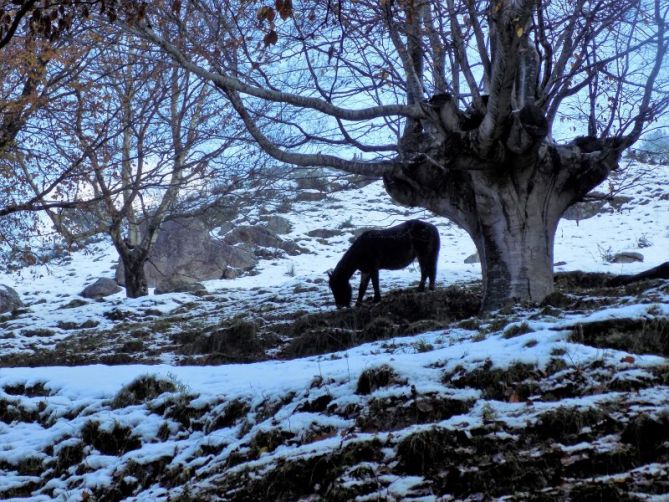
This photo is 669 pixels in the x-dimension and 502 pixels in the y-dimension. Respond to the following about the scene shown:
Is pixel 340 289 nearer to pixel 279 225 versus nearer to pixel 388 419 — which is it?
pixel 388 419

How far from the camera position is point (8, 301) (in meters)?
20.5

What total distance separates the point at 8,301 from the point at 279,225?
1330cm

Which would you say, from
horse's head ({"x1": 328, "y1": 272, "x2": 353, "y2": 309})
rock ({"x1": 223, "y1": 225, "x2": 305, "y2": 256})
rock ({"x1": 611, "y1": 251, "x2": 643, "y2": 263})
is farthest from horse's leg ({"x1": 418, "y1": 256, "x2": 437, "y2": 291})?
rock ({"x1": 223, "y1": 225, "x2": 305, "y2": 256})

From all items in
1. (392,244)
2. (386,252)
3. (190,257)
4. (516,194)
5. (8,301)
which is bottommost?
(8,301)

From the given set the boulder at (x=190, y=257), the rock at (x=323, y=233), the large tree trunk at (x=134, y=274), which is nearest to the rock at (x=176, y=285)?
the boulder at (x=190, y=257)

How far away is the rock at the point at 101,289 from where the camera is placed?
22109 millimetres

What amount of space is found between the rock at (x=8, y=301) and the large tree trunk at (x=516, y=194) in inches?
623

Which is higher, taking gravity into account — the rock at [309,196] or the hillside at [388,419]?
the rock at [309,196]

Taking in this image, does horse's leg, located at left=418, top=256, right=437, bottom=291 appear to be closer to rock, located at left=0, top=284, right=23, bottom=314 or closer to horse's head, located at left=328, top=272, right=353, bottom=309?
horse's head, located at left=328, top=272, right=353, bottom=309

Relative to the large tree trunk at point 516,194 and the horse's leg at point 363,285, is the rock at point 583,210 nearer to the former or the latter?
the large tree trunk at point 516,194

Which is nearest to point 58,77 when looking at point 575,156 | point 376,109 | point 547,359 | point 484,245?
point 376,109

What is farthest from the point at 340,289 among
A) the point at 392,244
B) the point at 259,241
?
the point at 259,241

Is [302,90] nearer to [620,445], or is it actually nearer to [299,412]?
[299,412]

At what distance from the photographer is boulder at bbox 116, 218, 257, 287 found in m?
24.6
